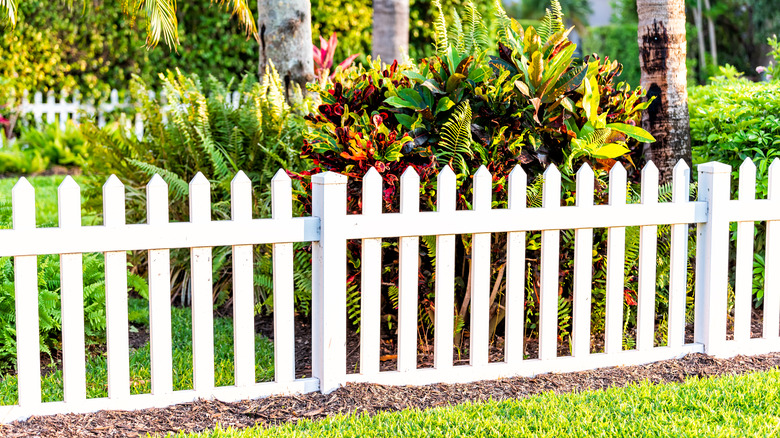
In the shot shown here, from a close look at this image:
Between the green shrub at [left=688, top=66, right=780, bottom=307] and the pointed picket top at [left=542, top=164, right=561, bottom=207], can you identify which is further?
the green shrub at [left=688, top=66, right=780, bottom=307]

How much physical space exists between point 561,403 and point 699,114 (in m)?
2.43

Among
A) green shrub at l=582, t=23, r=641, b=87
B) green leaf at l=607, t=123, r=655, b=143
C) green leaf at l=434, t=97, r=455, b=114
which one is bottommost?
green leaf at l=607, t=123, r=655, b=143

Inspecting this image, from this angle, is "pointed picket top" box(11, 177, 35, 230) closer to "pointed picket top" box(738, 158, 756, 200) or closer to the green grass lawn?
the green grass lawn

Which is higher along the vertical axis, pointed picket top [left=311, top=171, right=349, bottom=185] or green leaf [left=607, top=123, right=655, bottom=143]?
green leaf [left=607, top=123, right=655, bottom=143]

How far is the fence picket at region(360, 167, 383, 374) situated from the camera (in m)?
3.10

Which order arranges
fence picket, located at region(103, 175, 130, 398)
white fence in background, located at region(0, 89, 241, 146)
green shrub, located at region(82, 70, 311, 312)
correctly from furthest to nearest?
1. white fence in background, located at region(0, 89, 241, 146)
2. green shrub, located at region(82, 70, 311, 312)
3. fence picket, located at region(103, 175, 130, 398)

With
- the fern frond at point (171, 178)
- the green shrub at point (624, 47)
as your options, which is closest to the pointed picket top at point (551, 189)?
the fern frond at point (171, 178)

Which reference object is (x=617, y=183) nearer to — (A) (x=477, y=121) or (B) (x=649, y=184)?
(B) (x=649, y=184)

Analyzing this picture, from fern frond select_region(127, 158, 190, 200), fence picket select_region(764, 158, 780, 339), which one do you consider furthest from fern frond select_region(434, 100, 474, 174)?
fern frond select_region(127, 158, 190, 200)

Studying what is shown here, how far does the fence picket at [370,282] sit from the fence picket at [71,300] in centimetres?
109

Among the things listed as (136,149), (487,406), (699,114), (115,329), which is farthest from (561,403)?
(136,149)

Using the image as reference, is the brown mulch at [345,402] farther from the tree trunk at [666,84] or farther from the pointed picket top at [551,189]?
the tree trunk at [666,84]

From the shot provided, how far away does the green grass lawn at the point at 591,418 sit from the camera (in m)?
2.77

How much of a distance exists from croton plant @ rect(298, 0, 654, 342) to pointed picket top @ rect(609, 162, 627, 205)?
5.1 inches
